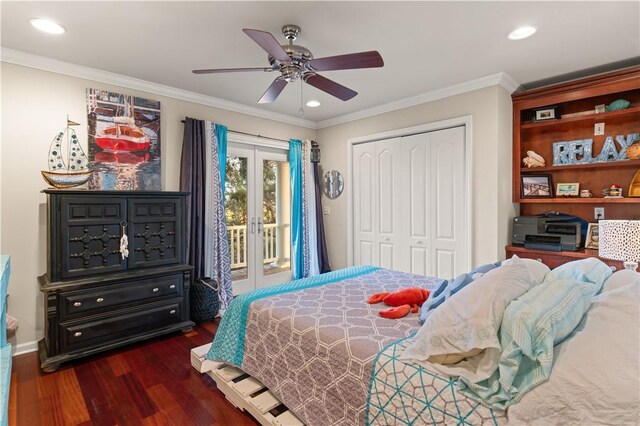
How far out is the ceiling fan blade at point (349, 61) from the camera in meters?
1.94

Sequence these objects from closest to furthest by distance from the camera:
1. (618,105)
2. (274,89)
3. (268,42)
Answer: (268,42)
(274,89)
(618,105)

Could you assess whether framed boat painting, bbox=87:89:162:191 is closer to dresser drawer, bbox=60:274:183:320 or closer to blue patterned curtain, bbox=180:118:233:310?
blue patterned curtain, bbox=180:118:233:310

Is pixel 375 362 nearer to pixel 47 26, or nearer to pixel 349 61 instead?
pixel 349 61

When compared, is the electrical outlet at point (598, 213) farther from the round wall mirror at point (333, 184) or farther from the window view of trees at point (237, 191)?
the window view of trees at point (237, 191)

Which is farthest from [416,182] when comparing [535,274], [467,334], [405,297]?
[467,334]

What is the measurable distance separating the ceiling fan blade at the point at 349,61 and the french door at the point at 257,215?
2.33m

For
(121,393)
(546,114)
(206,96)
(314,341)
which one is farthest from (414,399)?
(206,96)

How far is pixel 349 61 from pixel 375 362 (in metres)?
1.73

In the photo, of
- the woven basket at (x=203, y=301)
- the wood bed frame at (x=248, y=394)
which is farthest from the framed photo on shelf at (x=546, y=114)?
the woven basket at (x=203, y=301)

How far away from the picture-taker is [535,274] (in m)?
1.54

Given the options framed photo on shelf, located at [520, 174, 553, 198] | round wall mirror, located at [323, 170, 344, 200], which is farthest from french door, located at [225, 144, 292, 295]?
framed photo on shelf, located at [520, 174, 553, 198]

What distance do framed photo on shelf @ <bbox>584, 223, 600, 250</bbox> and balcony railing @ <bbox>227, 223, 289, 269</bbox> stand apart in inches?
142

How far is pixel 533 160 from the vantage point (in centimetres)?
338

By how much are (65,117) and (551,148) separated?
4789 mm
